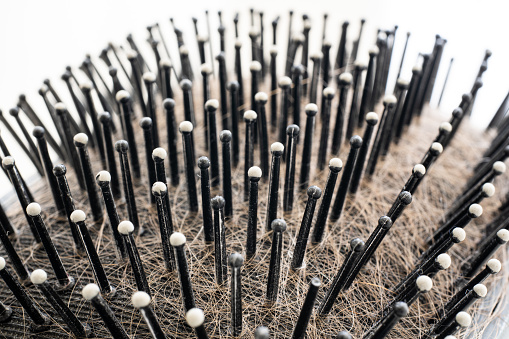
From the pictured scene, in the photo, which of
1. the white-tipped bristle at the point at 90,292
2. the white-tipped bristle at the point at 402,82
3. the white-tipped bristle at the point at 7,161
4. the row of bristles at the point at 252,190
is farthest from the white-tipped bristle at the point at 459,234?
the white-tipped bristle at the point at 7,161

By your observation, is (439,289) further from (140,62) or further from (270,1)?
(270,1)

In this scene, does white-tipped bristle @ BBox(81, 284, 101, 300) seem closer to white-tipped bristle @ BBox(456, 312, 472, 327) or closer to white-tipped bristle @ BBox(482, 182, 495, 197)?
white-tipped bristle @ BBox(456, 312, 472, 327)

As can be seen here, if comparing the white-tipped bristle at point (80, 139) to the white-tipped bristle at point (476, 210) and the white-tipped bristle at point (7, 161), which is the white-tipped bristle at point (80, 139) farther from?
the white-tipped bristle at point (476, 210)

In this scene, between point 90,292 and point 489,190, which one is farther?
point 489,190

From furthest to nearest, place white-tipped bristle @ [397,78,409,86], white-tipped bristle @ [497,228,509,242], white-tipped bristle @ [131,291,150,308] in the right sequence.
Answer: white-tipped bristle @ [397,78,409,86], white-tipped bristle @ [497,228,509,242], white-tipped bristle @ [131,291,150,308]

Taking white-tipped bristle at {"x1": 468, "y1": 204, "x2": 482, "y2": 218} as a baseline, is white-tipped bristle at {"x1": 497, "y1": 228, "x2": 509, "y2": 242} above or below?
below

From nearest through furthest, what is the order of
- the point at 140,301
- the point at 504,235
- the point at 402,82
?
the point at 140,301 → the point at 504,235 → the point at 402,82

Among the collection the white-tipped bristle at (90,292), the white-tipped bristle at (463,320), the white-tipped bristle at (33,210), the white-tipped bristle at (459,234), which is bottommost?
the white-tipped bristle at (463,320)

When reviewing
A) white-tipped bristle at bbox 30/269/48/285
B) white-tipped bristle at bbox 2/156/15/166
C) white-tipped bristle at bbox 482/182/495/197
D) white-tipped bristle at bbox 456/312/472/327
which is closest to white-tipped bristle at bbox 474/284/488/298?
white-tipped bristle at bbox 456/312/472/327

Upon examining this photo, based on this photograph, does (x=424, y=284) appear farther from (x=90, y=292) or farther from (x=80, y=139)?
(x=80, y=139)

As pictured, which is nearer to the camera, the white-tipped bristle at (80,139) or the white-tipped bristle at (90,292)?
the white-tipped bristle at (90,292)

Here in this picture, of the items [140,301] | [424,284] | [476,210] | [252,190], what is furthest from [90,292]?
[476,210]

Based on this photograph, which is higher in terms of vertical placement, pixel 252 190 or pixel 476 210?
pixel 252 190

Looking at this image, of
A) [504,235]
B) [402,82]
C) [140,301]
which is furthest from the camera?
[402,82]
